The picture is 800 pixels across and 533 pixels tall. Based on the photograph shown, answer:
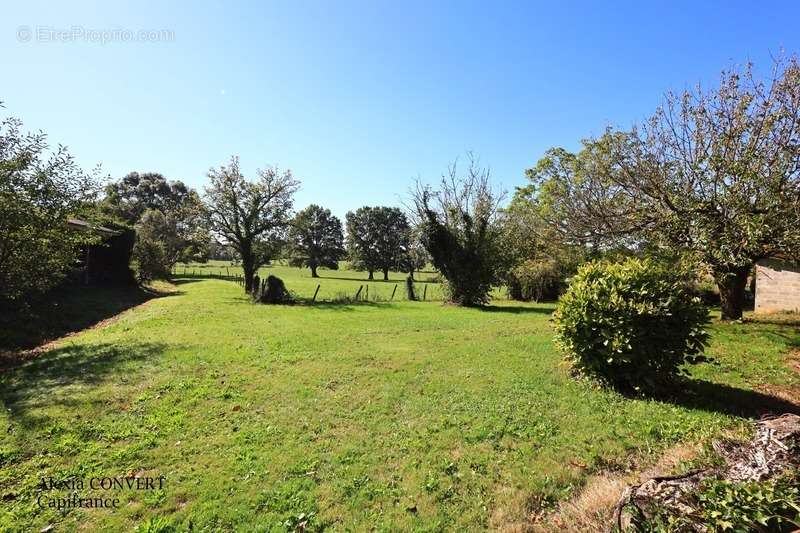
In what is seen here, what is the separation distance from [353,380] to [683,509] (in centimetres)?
558

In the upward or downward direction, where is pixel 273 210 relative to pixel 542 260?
upward

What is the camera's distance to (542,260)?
23703mm

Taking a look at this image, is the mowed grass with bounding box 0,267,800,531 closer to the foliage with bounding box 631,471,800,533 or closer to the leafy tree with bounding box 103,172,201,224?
the foliage with bounding box 631,471,800,533

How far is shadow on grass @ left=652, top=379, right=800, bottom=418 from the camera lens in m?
5.39

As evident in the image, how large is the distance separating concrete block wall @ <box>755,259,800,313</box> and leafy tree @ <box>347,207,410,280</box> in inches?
1694

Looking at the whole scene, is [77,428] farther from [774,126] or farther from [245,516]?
[774,126]

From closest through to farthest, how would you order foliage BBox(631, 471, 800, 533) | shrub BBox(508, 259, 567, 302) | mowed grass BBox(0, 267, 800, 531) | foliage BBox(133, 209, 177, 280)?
foliage BBox(631, 471, 800, 533) → mowed grass BBox(0, 267, 800, 531) → shrub BBox(508, 259, 567, 302) → foliage BBox(133, 209, 177, 280)

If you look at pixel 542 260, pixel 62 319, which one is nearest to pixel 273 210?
pixel 62 319

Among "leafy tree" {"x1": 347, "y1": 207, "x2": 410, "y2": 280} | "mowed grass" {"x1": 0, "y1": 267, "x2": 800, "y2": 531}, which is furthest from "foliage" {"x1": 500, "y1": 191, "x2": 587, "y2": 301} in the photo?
"leafy tree" {"x1": 347, "y1": 207, "x2": 410, "y2": 280}

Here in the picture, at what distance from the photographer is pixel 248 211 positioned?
26.0 metres

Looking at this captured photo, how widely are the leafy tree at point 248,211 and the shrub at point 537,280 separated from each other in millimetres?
16671

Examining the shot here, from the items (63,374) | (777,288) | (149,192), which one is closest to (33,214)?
(63,374)

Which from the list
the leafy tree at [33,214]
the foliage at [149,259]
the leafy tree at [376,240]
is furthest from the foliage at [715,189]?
the leafy tree at [376,240]

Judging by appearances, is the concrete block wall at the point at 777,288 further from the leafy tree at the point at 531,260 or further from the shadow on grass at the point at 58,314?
the shadow on grass at the point at 58,314
